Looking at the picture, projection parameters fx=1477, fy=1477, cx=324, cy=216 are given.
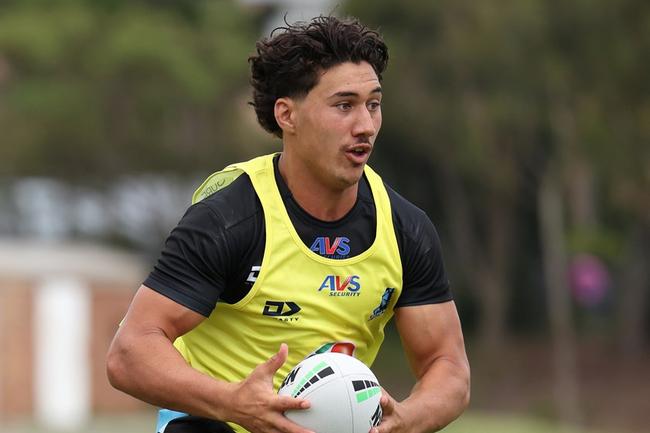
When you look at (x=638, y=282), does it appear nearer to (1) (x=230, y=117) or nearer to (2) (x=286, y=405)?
(1) (x=230, y=117)

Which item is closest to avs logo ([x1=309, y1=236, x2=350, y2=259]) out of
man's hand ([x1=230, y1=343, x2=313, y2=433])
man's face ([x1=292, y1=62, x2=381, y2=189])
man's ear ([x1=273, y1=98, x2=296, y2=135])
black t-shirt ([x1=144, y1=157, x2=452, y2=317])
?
black t-shirt ([x1=144, y1=157, x2=452, y2=317])

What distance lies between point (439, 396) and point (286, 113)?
4.43 ft

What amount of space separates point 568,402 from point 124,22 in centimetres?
1736

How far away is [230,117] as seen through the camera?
4612 centimetres

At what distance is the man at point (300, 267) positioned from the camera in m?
5.86

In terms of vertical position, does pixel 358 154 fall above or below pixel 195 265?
above

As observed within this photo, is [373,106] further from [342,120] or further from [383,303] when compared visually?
[383,303]

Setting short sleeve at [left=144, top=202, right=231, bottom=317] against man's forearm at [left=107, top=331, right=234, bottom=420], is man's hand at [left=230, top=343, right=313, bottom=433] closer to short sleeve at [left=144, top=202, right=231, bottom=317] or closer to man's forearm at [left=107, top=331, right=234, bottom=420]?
man's forearm at [left=107, top=331, right=234, bottom=420]

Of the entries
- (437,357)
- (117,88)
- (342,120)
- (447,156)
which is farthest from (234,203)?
(447,156)

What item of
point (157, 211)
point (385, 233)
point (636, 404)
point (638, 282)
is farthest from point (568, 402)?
point (385, 233)

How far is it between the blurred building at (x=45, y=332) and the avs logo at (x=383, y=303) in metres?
30.5

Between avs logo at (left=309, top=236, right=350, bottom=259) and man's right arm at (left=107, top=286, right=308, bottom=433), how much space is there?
583 mm

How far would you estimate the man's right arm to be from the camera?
217 inches

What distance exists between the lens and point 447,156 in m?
45.1
